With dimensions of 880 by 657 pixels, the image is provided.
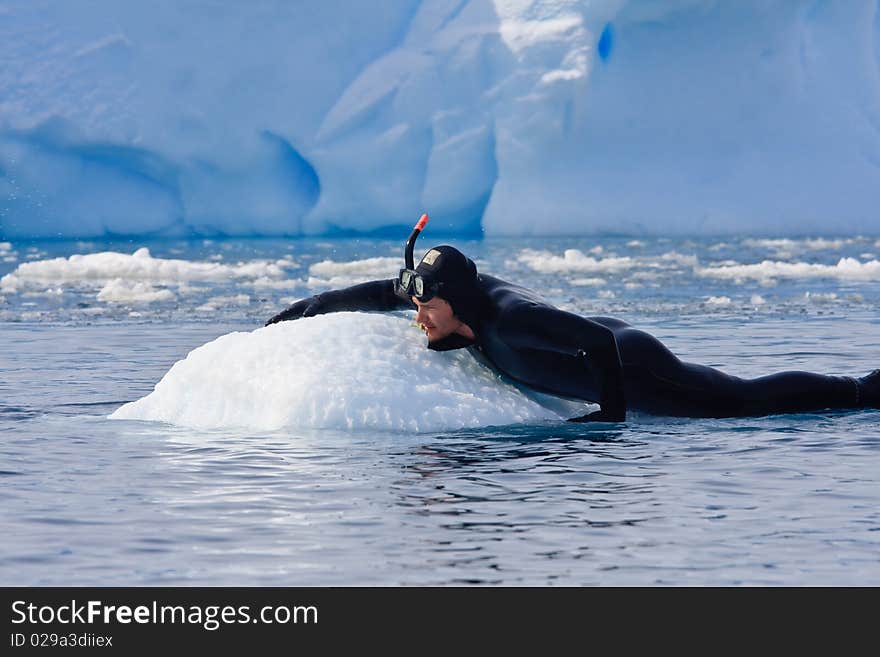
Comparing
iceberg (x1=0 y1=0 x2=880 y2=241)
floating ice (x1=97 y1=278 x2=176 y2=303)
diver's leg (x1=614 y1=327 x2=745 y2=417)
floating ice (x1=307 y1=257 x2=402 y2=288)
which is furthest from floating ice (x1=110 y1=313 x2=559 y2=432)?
iceberg (x1=0 y1=0 x2=880 y2=241)

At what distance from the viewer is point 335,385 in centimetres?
794

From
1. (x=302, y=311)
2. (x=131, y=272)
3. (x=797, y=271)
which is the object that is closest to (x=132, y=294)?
(x=131, y=272)

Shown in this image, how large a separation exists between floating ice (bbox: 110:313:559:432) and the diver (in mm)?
176

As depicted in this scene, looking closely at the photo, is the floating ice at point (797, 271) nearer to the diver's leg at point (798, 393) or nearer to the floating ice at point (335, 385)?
the diver's leg at point (798, 393)

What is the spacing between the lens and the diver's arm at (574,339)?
7.67 meters

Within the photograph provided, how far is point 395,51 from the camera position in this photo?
34656 millimetres

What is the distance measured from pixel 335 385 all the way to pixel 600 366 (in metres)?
1.54

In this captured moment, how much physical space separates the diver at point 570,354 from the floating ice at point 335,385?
0.58 ft

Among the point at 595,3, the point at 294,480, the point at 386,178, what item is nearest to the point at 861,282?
the point at 595,3

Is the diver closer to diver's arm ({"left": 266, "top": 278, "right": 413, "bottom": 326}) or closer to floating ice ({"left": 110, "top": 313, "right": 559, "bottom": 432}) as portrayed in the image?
diver's arm ({"left": 266, "top": 278, "right": 413, "bottom": 326})

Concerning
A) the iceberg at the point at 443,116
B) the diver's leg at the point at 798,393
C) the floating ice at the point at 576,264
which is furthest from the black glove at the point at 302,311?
the iceberg at the point at 443,116

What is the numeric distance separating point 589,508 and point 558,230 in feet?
96.0
